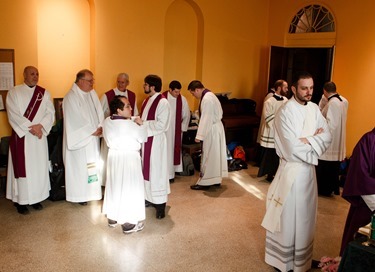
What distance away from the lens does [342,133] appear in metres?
5.80

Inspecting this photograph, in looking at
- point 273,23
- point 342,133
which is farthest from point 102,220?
point 273,23

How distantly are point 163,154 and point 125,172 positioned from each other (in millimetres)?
606

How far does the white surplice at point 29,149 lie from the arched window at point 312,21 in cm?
506

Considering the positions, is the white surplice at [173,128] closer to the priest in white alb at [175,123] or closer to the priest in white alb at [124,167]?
the priest in white alb at [175,123]

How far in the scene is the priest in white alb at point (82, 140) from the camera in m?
4.68

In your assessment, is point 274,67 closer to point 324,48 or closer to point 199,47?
point 324,48

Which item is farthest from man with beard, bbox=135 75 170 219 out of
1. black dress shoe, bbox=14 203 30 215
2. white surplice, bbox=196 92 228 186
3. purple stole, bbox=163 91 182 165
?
purple stole, bbox=163 91 182 165

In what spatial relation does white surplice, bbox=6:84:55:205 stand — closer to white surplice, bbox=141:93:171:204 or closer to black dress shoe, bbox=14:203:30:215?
black dress shoe, bbox=14:203:30:215

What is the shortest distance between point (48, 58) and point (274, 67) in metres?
4.03

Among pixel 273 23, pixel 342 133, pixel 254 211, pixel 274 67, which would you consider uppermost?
pixel 273 23

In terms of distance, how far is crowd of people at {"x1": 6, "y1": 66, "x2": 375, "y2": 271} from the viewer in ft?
11.0

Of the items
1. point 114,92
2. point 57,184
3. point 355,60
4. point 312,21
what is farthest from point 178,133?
point 312,21

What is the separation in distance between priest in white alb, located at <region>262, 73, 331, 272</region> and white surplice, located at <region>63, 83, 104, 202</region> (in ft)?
7.35

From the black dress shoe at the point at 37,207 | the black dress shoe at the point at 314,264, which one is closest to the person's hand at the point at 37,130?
the black dress shoe at the point at 37,207
